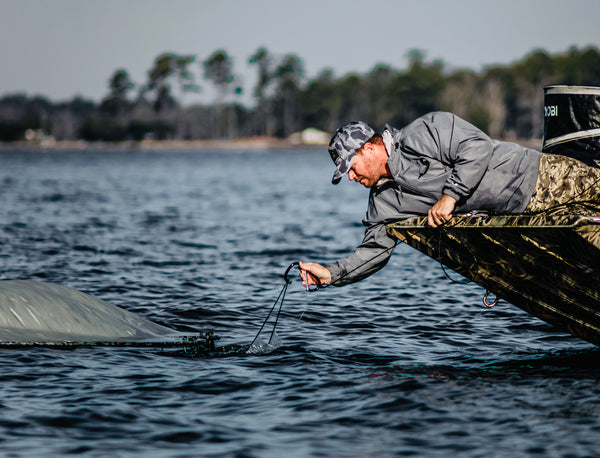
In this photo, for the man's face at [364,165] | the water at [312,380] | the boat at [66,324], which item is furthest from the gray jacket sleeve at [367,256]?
the boat at [66,324]

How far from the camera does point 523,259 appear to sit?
282 inches

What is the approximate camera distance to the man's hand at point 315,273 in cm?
720

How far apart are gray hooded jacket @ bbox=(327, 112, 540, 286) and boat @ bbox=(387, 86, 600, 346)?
143 millimetres

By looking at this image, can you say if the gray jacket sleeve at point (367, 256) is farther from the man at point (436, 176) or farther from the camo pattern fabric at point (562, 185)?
the camo pattern fabric at point (562, 185)

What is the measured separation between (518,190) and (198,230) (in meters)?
17.5

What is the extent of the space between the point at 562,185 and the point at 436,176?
114cm

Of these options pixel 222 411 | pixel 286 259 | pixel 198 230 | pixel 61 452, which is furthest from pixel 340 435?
pixel 198 230

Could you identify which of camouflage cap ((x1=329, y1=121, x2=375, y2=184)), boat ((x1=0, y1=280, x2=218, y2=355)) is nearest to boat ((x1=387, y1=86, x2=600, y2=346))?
camouflage cap ((x1=329, y1=121, x2=375, y2=184))

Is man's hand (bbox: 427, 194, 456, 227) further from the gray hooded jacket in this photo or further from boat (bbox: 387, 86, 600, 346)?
boat (bbox: 387, 86, 600, 346)

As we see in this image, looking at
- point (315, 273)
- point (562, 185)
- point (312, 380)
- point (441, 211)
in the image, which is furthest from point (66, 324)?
point (562, 185)

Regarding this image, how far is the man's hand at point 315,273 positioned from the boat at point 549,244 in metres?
0.67

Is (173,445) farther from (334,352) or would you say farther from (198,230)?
(198,230)

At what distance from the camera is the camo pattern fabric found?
6.93 meters

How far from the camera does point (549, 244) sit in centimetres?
684
